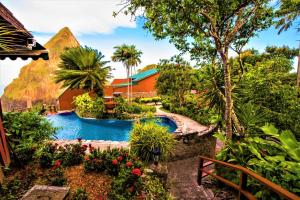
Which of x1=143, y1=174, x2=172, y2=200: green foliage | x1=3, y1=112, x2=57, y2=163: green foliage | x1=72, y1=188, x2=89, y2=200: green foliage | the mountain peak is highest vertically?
the mountain peak

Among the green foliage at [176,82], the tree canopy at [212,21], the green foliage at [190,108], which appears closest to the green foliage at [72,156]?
the tree canopy at [212,21]

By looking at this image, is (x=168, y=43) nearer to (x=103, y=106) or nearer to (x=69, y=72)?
(x=103, y=106)

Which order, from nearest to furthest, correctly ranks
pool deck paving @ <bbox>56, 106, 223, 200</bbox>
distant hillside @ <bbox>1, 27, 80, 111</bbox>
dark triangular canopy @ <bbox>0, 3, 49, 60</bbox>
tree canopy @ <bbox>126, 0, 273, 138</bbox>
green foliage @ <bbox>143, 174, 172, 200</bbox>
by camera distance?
dark triangular canopy @ <bbox>0, 3, 49, 60</bbox> < green foliage @ <bbox>143, 174, 172, 200</bbox> < pool deck paving @ <bbox>56, 106, 223, 200</bbox> < tree canopy @ <bbox>126, 0, 273, 138</bbox> < distant hillside @ <bbox>1, 27, 80, 111</bbox>

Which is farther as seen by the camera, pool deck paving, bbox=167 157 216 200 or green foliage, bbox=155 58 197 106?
green foliage, bbox=155 58 197 106

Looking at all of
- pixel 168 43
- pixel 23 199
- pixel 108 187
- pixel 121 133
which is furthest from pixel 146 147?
pixel 121 133

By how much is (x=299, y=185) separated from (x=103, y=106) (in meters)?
16.9

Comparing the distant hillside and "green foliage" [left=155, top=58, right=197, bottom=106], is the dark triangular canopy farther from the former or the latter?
the distant hillside

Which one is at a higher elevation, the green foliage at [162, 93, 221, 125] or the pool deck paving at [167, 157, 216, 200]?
the green foliage at [162, 93, 221, 125]

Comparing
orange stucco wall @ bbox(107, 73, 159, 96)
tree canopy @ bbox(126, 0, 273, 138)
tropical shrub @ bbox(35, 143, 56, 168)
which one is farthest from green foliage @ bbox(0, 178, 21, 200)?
orange stucco wall @ bbox(107, 73, 159, 96)

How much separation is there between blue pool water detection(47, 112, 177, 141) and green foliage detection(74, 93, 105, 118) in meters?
0.75

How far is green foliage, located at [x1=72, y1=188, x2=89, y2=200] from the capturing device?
11.4ft

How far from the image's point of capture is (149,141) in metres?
5.99

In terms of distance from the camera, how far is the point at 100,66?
70.7 feet

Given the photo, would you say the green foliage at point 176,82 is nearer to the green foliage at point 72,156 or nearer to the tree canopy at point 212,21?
the tree canopy at point 212,21
